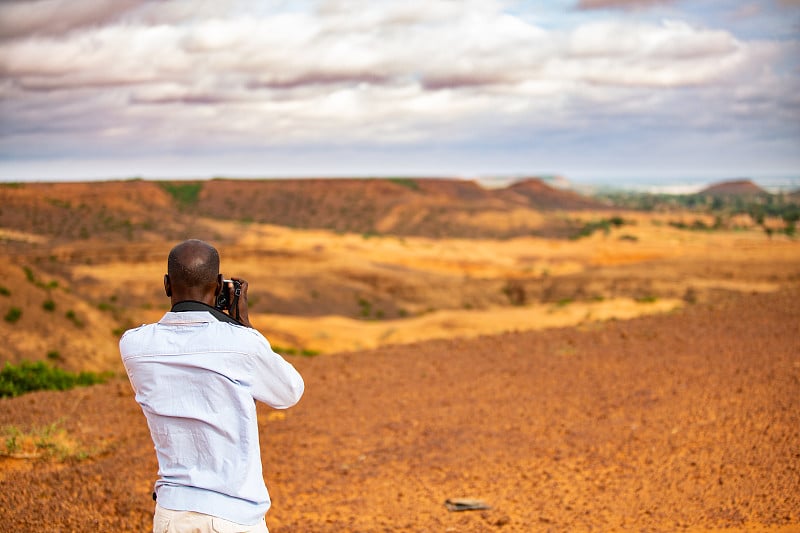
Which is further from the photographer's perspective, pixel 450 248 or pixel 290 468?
pixel 450 248

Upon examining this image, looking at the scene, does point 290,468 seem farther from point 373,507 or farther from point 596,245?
point 596,245

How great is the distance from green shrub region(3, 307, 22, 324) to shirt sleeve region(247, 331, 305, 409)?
21.8 meters

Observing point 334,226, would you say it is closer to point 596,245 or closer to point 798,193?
point 596,245

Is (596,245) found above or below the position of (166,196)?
below

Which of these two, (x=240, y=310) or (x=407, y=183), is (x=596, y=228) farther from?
(x=240, y=310)

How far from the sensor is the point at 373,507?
6742 mm

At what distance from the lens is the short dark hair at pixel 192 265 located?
294 centimetres

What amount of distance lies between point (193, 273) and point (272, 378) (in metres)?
0.51

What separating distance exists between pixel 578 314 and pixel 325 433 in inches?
781

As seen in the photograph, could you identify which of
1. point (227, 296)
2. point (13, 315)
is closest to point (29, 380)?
point (227, 296)

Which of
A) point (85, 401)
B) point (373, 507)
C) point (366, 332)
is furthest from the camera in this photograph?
point (366, 332)

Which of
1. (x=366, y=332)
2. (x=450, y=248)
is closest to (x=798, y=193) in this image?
(x=450, y=248)

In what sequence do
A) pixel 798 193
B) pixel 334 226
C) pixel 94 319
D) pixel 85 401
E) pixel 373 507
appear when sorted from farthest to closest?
pixel 798 193, pixel 334 226, pixel 94 319, pixel 85 401, pixel 373 507

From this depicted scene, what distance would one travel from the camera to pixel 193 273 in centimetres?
297
